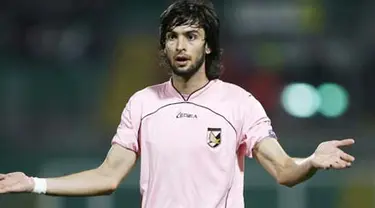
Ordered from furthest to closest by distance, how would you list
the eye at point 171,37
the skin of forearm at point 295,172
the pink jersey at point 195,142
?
the eye at point 171,37
the pink jersey at point 195,142
the skin of forearm at point 295,172

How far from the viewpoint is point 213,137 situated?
14.0ft

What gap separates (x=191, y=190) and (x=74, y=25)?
5.09m

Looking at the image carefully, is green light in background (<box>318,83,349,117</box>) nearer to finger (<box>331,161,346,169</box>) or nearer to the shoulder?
the shoulder

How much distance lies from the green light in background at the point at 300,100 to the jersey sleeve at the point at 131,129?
168 inches

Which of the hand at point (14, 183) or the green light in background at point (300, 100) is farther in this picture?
the green light in background at point (300, 100)

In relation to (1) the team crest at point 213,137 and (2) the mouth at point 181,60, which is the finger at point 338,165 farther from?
(2) the mouth at point 181,60

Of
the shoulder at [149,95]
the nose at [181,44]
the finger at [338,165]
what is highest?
the nose at [181,44]

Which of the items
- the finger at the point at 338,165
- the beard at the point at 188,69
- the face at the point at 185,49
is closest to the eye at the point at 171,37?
the face at the point at 185,49

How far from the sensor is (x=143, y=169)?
4.34 meters

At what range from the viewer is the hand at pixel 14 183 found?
416 centimetres

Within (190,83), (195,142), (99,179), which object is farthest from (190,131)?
(99,179)

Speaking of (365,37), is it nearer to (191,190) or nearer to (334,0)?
(334,0)

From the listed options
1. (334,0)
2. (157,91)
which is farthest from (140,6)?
(157,91)

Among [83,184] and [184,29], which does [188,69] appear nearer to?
[184,29]
